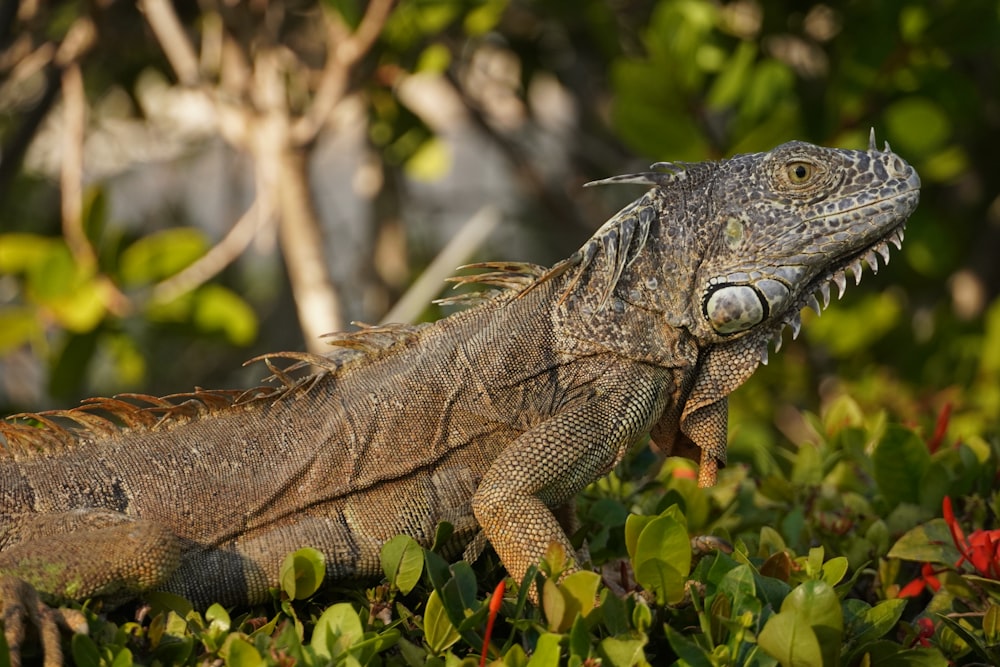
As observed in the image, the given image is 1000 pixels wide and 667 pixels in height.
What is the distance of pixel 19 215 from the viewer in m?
10.1

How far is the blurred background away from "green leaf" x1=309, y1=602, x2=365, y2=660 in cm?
270

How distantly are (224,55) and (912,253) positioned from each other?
15.1ft

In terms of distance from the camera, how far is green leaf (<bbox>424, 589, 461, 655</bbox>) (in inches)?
105

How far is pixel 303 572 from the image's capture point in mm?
2922

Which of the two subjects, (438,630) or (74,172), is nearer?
(438,630)

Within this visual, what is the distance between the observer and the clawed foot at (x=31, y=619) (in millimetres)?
2533

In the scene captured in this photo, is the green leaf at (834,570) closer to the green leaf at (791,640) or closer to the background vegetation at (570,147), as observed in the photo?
the green leaf at (791,640)

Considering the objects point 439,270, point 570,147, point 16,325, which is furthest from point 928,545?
point 570,147

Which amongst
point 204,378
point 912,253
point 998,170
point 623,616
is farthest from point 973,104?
point 204,378

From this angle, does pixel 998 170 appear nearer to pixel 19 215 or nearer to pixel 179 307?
pixel 179 307

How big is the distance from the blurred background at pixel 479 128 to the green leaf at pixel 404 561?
2.41 meters

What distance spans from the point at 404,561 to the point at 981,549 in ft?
4.83

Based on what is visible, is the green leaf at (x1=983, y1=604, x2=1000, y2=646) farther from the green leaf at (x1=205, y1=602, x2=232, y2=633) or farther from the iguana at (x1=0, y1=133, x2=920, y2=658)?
the green leaf at (x1=205, y1=602, x2=232, y2=633)

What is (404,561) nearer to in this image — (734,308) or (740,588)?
(740,588)
